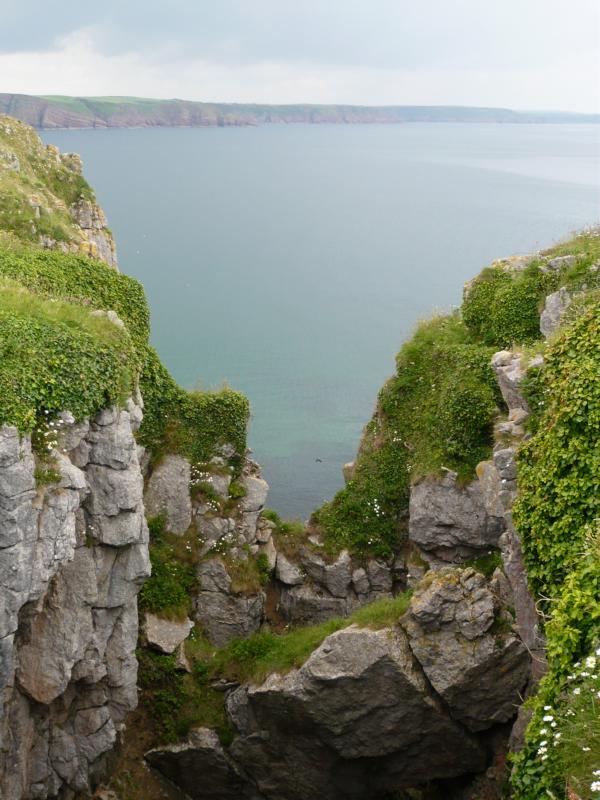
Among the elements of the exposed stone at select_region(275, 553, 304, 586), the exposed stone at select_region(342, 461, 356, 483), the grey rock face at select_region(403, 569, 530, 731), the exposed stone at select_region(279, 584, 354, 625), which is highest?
the exposed stone at select_region(342, 461, 356, 483)

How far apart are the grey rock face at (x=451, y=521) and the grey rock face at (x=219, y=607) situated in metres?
6.49

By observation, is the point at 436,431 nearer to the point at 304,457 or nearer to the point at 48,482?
the point at 48,482

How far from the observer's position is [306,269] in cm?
10844

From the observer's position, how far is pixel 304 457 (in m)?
53.4

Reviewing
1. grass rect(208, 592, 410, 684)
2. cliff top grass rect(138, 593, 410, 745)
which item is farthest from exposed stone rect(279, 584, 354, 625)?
cliff top grass rect(138, 593, 410, 745)

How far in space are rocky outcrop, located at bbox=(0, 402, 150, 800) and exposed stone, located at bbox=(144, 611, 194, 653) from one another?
1.89m

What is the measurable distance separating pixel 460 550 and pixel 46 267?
1664 centimetres

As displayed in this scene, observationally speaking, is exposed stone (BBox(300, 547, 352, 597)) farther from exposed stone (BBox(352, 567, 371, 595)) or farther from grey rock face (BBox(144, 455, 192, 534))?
grey rock face (BBox(144, 455, 192, 534))

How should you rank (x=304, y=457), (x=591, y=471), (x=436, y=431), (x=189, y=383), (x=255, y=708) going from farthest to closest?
(x=189, y=383) < (x=304, y=457) < (x=436, y=431) < (x=255, y=708) < (x=591, y=471)

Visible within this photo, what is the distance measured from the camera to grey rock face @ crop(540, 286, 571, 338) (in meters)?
26.2

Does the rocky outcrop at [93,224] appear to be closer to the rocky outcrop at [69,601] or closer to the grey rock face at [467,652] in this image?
the rocky outcrop at [69,601]

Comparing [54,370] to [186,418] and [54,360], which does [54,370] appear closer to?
[54,360]

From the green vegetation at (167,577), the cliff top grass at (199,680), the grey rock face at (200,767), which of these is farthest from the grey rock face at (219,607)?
the grey rock face at (200,767)

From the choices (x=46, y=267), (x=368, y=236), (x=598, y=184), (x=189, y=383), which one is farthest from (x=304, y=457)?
(x=598, y=184)
